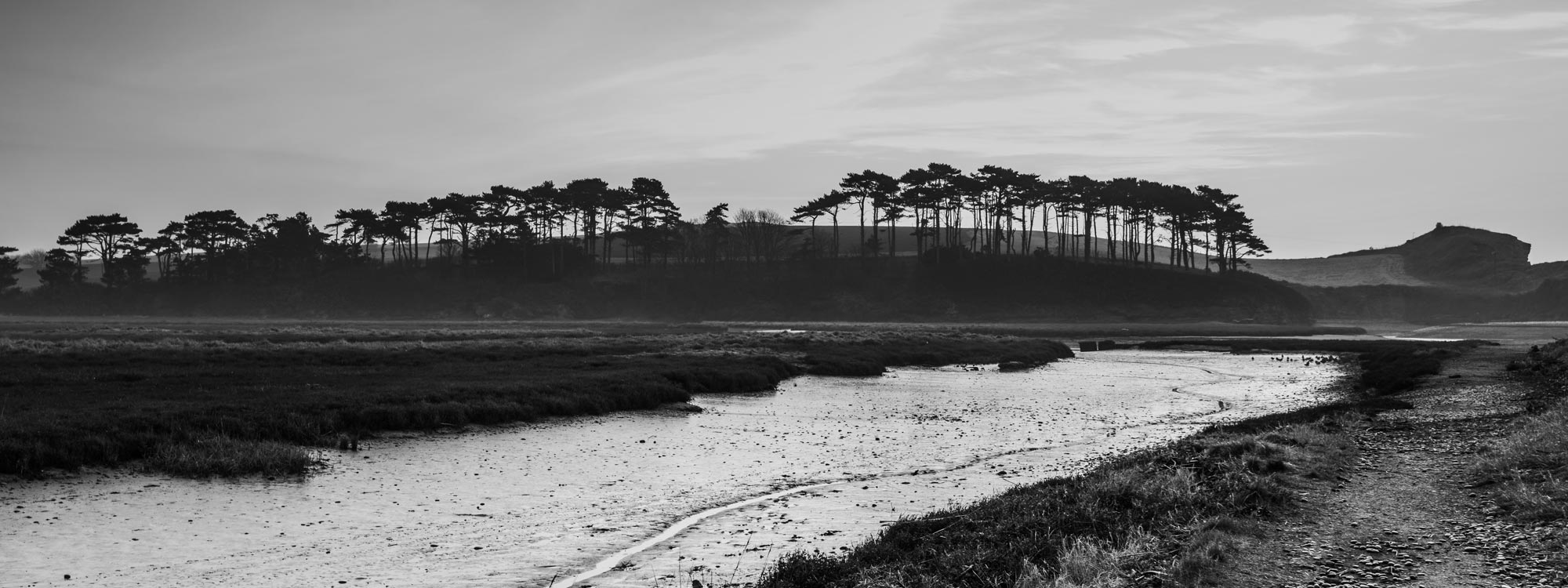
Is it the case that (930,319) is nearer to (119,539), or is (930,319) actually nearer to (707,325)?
(707,325)

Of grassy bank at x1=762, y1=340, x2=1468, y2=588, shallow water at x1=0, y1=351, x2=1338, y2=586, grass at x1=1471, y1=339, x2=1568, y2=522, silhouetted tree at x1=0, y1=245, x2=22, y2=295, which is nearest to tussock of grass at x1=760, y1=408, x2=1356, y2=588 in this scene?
grassy bank at x1=762, y1=340, x2=1468, y2=588

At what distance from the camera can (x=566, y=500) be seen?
17.4 meters

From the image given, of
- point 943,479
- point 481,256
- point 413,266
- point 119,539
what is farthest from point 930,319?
point 119,539

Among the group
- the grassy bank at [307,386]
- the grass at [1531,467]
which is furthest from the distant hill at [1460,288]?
the grass at [1531,467]

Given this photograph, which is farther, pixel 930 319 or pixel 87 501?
pixel 930 319

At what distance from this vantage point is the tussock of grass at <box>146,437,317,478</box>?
18.7 m

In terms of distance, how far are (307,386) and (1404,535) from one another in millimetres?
29494

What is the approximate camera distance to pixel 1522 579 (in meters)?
9.98

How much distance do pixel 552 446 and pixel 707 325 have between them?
85002 millimetres

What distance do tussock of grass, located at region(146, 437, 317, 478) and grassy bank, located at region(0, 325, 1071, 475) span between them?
1.3 inches

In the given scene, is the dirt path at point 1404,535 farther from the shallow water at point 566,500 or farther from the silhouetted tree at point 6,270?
the silhouetted tree at point 6,270

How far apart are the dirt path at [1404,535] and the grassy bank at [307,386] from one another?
701 inches

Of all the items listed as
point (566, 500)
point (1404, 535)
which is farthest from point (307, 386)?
point (1404, 535)

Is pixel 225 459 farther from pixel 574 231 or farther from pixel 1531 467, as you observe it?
pixel 574 231
